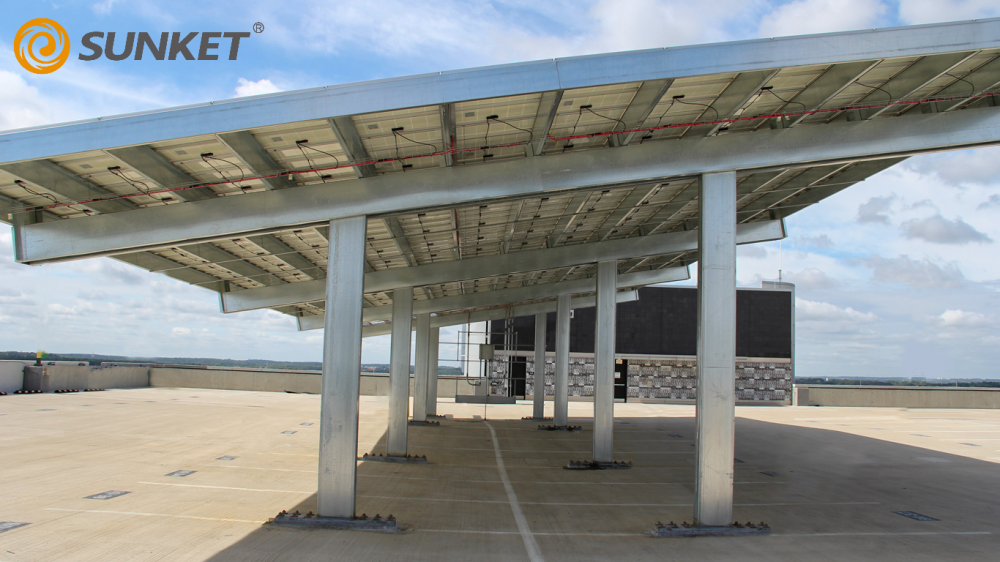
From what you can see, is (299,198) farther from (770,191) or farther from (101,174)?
(770,191)

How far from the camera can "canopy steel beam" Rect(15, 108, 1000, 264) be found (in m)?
11.4

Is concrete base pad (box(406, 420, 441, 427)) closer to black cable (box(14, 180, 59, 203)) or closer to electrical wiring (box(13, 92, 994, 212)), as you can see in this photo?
electrical wiring (box(13, 92, 994, 212))

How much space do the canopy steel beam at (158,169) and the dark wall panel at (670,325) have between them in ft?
118

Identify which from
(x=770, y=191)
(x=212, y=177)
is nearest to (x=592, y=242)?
(x=770, y=191)

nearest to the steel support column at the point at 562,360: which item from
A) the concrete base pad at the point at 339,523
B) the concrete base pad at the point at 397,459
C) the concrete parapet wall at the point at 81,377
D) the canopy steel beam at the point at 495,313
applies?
the canopy steel beam at the point at 495,313

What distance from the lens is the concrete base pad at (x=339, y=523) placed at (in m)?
10.5

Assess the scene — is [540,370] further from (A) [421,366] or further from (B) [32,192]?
(B) [32,192]

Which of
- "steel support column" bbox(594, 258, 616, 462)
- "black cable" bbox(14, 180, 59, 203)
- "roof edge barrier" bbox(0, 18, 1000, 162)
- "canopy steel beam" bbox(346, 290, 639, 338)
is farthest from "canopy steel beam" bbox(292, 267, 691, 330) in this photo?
"roof edge barrier" bbox(0, 18, 1000, 162)

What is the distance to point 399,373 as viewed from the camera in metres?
19.0

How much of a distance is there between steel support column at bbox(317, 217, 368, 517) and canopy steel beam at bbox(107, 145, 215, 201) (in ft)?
8.77

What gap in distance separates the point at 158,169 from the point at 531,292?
61.2ft

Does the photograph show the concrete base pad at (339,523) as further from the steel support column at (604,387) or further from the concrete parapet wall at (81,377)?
the concrete parapet wall at (81,377)

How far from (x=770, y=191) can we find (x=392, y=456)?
42.6 ft

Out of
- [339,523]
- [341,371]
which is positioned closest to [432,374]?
[341,371]
